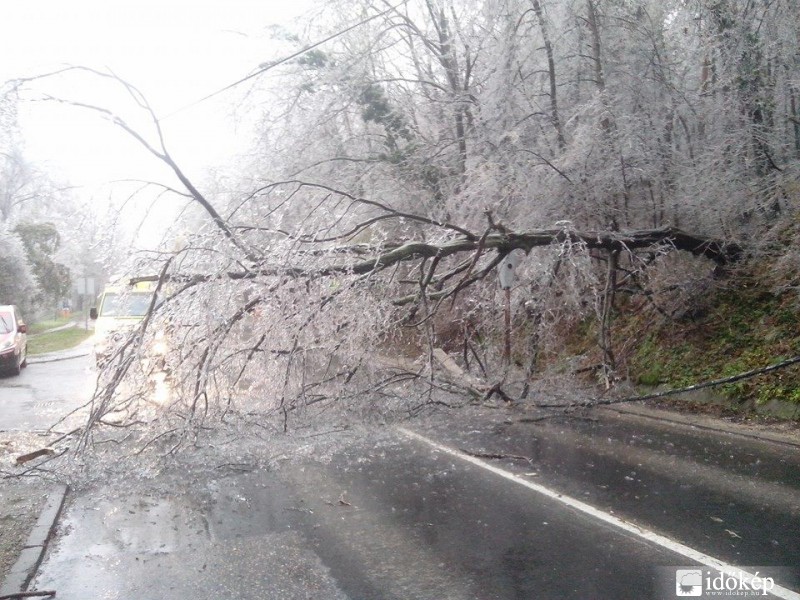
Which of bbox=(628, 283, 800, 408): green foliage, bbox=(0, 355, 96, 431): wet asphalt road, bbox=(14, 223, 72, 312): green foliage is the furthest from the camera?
bbox=(14, 223, 72, 312): green foliage

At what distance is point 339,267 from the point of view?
923cm

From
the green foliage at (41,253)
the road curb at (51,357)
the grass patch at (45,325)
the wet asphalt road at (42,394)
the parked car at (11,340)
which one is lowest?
the grass patch at (45,325)

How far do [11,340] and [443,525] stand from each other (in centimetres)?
1558

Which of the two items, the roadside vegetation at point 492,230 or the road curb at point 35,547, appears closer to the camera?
the road curb at point 35,547

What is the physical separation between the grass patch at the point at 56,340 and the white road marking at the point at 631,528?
21.0 metres

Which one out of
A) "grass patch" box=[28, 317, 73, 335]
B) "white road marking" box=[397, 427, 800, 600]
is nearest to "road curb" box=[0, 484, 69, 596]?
"white road marking" box=[397, 427, 800, 600]

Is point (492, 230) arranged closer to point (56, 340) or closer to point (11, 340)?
point (11, 340)

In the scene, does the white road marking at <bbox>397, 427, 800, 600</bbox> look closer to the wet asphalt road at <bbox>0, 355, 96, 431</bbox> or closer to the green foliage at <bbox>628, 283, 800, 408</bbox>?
the green foliage at <bbox>628, 283, 800, 408</bbox>

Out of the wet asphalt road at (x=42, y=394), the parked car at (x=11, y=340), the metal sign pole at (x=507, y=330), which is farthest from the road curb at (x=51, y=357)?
the metal sign pole at (x=507, y=330)

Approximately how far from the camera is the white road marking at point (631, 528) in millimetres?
4957

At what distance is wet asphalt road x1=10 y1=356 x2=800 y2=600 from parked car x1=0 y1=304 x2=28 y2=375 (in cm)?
1213

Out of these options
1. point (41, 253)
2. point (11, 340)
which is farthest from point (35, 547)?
point (41, 253)

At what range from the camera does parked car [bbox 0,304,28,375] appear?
18.0 m

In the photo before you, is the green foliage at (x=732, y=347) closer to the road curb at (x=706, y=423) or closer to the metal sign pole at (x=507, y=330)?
the road curb at (x=706, y=423)
